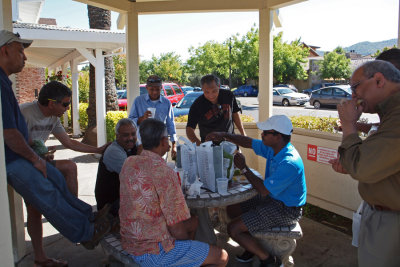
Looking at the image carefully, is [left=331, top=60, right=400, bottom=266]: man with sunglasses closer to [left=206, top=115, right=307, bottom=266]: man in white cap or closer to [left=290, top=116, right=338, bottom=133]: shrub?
[left=206, top=115, right=307, bottom=266]: man in white cap

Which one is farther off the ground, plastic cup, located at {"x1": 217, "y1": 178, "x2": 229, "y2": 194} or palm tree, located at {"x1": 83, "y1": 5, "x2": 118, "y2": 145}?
palm tree, located at {"x1": 83, "y1": 5, "x2": 118, "y2": 145}

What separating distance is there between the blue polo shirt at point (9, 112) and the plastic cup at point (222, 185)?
5.14ft

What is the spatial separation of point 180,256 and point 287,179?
1.13 m

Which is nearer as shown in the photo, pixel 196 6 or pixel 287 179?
pixel 287 179

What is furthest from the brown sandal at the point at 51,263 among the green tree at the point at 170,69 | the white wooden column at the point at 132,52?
the green tree at the point at 170,69

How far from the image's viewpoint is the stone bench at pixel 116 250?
2.14 m

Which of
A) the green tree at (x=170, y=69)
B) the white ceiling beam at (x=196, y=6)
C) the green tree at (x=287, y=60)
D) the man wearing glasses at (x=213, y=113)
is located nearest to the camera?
the man wearing glasses at (x=213, y=113)

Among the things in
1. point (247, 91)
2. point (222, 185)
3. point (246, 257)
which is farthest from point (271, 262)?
point (247, 91)

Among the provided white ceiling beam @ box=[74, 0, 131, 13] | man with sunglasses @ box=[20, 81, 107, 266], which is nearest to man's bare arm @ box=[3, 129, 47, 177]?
man with sunglasses @ box=[20, 81, 107, 266]

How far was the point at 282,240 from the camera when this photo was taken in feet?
9.53

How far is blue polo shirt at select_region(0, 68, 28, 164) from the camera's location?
2.35 m

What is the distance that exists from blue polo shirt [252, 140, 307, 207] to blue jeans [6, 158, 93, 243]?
154cm

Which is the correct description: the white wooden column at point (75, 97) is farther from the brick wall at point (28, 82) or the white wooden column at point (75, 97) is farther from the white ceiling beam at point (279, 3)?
the white ceiling beam at point (279, 3)

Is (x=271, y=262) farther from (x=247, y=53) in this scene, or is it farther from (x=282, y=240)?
(x=247, y=53)
